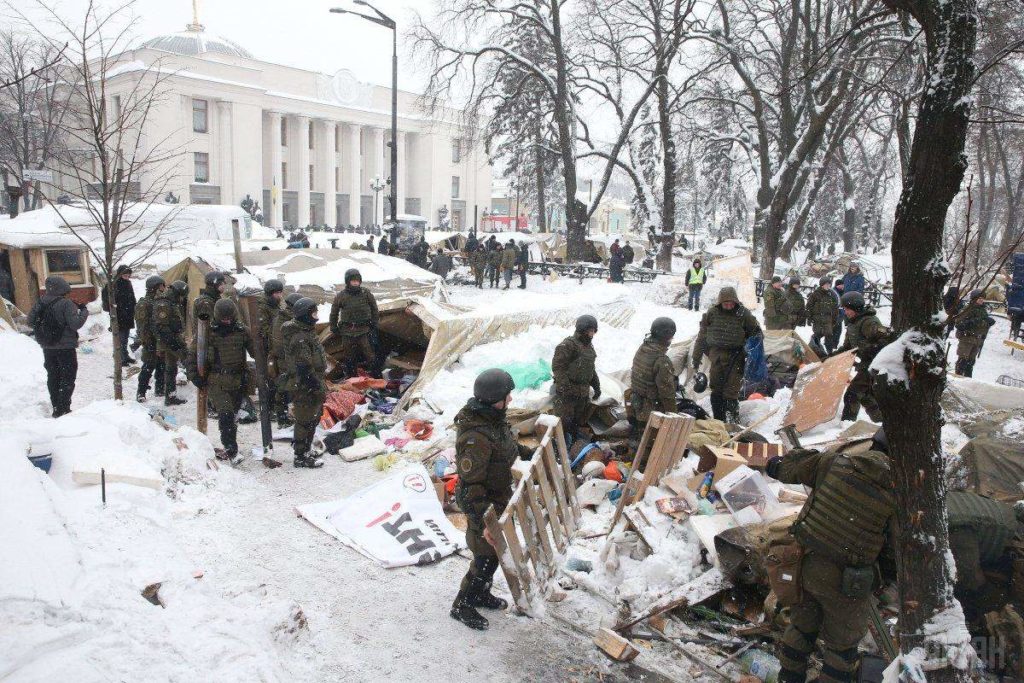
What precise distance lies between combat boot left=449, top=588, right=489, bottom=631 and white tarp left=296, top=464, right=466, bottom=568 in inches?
33.9

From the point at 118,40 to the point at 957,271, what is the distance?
9.48 metres

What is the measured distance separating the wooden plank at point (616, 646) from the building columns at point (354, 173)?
64550 millimetres

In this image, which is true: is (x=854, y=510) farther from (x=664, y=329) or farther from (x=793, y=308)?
(x=793, y=308)

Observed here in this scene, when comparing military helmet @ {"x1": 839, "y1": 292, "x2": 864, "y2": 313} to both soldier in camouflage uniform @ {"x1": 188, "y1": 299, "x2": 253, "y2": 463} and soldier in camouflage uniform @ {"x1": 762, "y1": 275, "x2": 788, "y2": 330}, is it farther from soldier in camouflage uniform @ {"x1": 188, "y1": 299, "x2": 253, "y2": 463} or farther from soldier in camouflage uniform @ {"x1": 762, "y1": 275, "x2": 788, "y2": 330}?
soldier in camouflage uniform @ {"x1": 188, "y1": 299, "x2": 253, "y2": 463}

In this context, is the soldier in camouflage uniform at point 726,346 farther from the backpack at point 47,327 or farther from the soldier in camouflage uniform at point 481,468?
the backpack at point 47,327

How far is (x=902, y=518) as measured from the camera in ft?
9.71

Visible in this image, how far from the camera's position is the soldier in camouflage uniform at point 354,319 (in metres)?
10.3

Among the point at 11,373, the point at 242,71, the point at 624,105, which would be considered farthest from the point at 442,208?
the point at 11,373

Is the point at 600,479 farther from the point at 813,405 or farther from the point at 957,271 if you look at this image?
the point at 957,271

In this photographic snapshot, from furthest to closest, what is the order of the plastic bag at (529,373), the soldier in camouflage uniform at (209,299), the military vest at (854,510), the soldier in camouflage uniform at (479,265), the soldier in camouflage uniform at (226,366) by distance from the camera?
the soldier in camouflage uniform at (479,265), the plastic bag at (529,373), the soldier in camouflage uniform at (209,299), the soldier in camouflage uniform at (226,366), the military vest at (854,510)

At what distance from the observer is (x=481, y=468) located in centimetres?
433

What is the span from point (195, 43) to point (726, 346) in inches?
2351

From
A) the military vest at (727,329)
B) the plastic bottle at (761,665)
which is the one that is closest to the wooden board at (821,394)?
the military vest at (727,329)


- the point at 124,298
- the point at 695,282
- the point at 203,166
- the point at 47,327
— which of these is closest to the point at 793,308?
the point at 695,282
